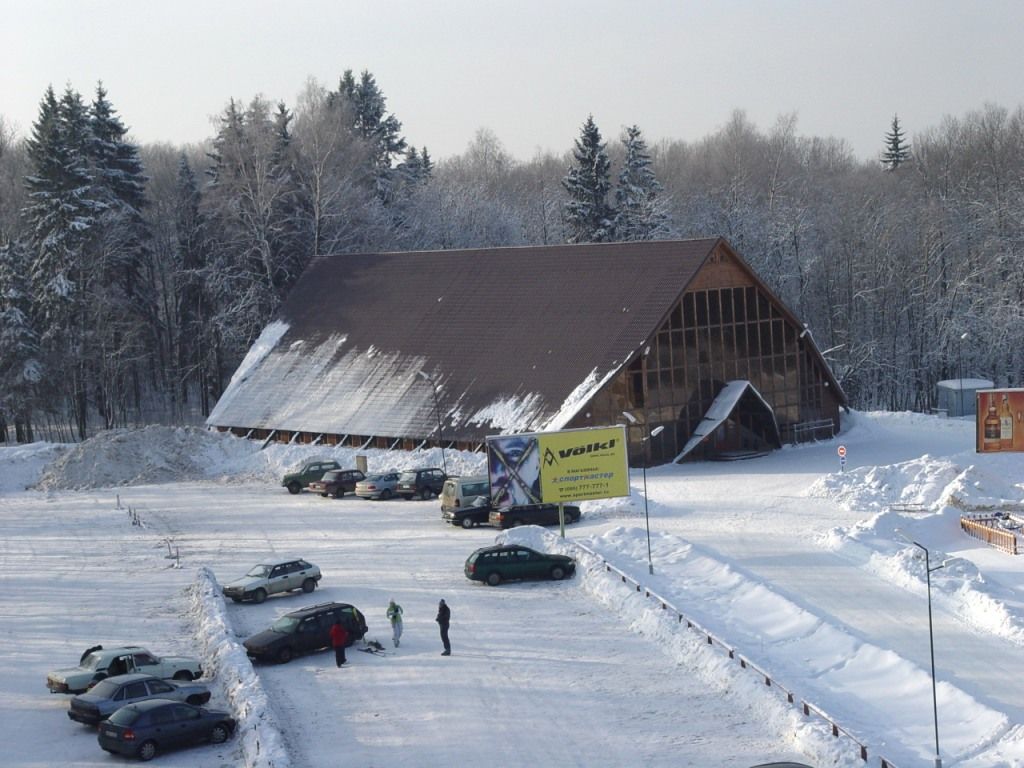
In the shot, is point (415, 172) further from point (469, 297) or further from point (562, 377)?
point (562, 377)

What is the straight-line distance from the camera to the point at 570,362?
51.4m

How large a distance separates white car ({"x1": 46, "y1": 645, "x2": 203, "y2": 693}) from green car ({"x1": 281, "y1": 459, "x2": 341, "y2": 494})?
24.9 m

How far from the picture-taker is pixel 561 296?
55.4 meters

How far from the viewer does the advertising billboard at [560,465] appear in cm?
3959

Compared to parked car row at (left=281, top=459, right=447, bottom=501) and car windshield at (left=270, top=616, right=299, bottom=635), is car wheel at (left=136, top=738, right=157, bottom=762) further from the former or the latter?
parked car row at (left=281, top=459, right=447, bottom=501)

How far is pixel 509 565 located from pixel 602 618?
437 cm

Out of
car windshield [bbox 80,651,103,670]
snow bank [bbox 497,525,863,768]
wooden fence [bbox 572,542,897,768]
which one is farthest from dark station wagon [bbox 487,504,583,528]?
car windshield [bbox 80,651,103,670]

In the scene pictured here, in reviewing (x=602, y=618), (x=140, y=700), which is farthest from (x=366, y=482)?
(x=140, y=700)

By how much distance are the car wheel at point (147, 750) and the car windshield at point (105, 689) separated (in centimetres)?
203

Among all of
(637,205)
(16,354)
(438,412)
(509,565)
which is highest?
(637,205)

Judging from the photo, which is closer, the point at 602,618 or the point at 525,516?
the point at 602,618

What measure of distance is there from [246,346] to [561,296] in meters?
26.7

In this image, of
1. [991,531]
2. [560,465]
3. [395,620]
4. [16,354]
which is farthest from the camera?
[16,354]

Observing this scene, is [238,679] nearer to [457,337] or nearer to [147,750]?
[147,750]
